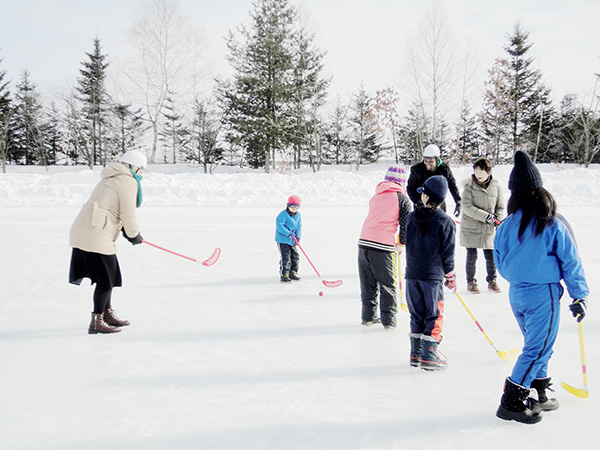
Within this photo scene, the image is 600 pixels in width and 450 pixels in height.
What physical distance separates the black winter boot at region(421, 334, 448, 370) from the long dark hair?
1.13 meters

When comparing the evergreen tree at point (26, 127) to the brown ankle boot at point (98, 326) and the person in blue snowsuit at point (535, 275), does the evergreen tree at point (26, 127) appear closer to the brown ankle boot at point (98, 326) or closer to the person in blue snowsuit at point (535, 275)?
the brown ankle boot at point (98, 326)

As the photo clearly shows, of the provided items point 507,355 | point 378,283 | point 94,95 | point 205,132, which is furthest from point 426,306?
point 94,95

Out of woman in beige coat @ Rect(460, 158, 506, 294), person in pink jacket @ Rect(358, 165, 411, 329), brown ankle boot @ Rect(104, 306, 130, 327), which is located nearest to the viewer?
person in pink jacket @ Rect(358, 165, 411, 329)

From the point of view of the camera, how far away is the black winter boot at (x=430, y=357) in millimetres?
3090

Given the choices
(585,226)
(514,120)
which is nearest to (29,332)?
(585,226)

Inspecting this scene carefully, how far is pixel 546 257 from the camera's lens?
2344 millimetres

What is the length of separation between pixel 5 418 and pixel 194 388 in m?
1.10

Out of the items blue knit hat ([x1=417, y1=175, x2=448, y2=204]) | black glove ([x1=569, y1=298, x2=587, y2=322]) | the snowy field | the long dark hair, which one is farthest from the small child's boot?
black glove ([x1=569, y1=298, x2=587, y2=322])

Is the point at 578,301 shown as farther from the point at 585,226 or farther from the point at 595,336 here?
the point at 585,226

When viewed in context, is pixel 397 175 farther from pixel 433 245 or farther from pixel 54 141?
pixel 54 141

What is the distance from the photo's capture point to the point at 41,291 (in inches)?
209

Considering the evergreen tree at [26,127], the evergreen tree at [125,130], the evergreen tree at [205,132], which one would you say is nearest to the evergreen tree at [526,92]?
the evergreen tree at [205,132]

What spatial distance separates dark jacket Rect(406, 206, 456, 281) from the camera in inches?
123

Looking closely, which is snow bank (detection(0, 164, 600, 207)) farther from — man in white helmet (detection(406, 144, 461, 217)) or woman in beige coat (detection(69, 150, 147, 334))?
woman in beige coat (detection(69, 150, 147, 334))
